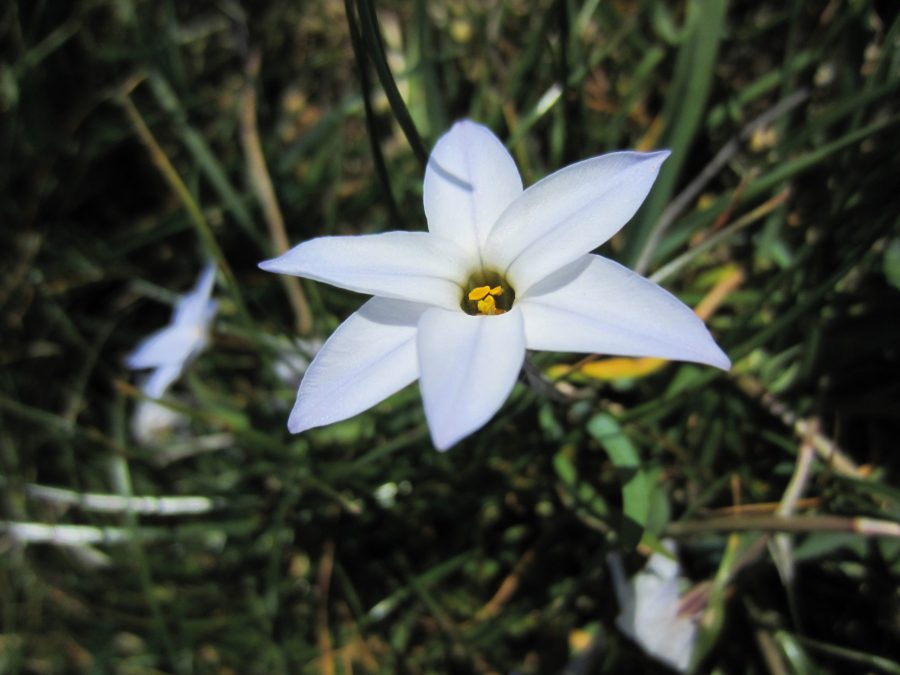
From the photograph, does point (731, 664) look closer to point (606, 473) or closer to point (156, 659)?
point (606, 473)

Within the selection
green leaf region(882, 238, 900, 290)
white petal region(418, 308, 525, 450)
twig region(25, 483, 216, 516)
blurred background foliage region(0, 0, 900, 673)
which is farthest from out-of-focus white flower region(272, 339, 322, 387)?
green leaf region(882, 238, 900, 290)

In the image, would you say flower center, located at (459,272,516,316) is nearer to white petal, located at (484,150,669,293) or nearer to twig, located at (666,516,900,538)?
white petal, located at (484,150,669,293)

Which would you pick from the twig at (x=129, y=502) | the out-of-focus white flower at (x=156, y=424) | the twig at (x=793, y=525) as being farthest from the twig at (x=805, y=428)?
the out-of-focus white flower at (x=156, y=424)

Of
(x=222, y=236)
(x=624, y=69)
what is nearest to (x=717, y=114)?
(x=624, y=69)

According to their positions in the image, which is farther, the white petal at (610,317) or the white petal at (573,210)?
the white petal at (573,210)

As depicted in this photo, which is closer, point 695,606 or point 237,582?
point 695,606

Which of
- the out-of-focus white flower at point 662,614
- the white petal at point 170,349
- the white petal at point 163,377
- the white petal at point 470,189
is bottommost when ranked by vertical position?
the out-of-focus white flower at point 662,614

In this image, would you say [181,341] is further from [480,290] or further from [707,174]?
[707,174]

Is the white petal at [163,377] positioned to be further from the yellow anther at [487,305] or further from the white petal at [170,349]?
the yellow anther at [487,305]
